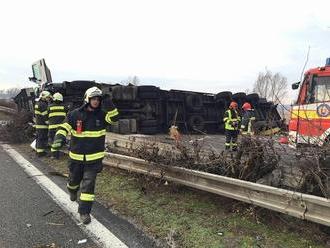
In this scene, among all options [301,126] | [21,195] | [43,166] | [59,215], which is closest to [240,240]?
[59,215]

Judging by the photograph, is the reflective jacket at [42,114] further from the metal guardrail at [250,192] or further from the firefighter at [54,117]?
the metal guardrail at [250,192]

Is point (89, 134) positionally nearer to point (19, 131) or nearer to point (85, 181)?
point (85, 181)

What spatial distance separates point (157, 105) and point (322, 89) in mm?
6755

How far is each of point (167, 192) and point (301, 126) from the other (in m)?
3.81

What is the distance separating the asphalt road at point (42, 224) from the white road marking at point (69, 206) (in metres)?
0.06

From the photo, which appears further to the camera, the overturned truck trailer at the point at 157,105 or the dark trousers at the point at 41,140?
the overturned truck trailer at the point at 157,105

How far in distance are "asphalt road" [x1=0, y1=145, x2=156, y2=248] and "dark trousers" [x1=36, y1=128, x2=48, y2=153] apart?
3.49m

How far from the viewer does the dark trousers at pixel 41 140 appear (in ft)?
32.4

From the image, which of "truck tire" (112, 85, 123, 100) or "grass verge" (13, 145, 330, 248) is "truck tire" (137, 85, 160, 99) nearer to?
"truck tire" (112, 85, 123, 100)

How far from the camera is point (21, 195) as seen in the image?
19.5 feet

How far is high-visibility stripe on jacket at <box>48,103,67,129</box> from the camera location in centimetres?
991

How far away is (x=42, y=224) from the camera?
4.65 m

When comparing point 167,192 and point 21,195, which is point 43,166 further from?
point 167,192

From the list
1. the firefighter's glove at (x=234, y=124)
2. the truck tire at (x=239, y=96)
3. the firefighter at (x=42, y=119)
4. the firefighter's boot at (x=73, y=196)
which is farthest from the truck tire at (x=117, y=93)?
the firefighter's boot at (x=73, y=196)
